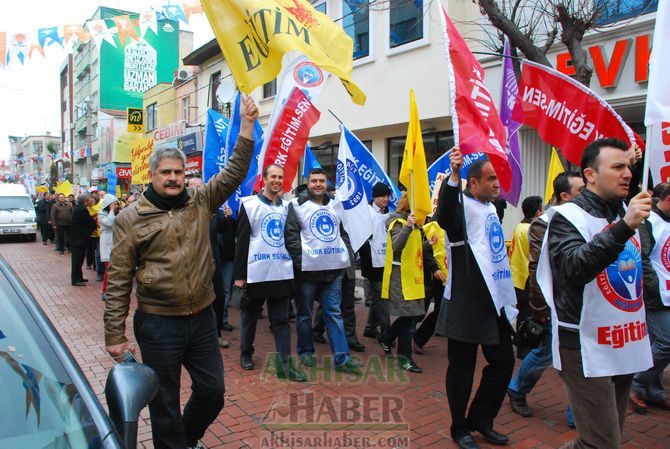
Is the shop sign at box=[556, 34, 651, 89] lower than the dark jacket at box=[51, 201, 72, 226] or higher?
higher

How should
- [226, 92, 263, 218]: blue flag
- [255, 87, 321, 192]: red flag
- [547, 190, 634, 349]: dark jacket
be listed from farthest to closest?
[226, 92, 263, 218]: blue flag
[255, 87, 321, 192]: red flag
[547, 190, 634, 349]: dark jacket

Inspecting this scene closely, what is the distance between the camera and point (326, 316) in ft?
17.1

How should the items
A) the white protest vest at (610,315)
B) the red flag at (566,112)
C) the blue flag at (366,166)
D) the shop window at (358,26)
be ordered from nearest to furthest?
the white protest vest at (610,315), the red flag at (566,112), the blue flag at (366,166), the shop window at (358,26)

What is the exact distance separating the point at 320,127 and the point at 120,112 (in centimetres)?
3084

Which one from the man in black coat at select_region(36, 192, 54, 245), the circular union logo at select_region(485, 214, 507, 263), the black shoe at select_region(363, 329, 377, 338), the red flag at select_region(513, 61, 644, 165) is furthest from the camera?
→ the man in black coat at select_region(36, 192, 54, 245)

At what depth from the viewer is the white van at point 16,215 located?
858 inches

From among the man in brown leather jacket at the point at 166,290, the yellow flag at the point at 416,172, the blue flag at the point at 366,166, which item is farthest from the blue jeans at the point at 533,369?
the blue flag at the point at 366,166

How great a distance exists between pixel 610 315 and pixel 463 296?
3.63 feet

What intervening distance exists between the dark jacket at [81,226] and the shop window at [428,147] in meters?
7.08

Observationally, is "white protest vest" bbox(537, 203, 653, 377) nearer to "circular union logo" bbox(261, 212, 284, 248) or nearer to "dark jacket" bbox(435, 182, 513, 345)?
"dark jacket" bbox(435, 182, 513, 345)

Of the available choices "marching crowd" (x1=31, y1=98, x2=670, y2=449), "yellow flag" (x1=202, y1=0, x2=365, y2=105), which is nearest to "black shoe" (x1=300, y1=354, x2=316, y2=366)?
"marching crowd" (x1=31, y1=98, x2=670, y2=449)

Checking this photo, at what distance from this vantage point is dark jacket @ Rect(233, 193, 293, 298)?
16.5ft

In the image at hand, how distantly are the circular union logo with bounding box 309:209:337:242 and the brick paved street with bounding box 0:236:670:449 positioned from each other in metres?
1.31

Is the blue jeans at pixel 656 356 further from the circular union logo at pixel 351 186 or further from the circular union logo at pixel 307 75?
the circular union logo at pixel 307 75
